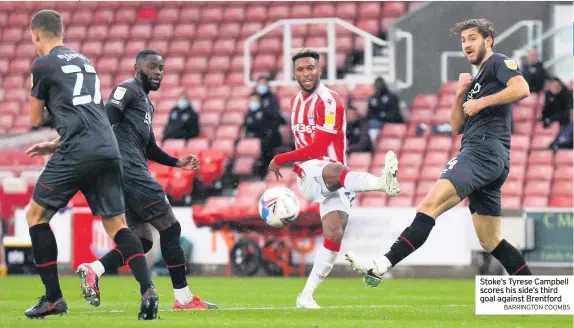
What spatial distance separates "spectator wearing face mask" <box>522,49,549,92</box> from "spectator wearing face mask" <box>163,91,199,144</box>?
5.26 metres

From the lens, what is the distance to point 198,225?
16.3 metres

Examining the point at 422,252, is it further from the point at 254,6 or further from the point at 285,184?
the point at 254,6

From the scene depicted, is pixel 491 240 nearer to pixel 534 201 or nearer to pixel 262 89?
pixel 534 201

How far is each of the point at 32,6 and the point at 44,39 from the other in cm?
1618

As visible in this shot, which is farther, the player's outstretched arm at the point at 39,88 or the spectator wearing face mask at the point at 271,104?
the spectator wearing face mask at the point at 271,104

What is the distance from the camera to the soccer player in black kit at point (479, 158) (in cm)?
771

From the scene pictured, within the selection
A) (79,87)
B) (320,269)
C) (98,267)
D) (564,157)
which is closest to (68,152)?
(79,87)

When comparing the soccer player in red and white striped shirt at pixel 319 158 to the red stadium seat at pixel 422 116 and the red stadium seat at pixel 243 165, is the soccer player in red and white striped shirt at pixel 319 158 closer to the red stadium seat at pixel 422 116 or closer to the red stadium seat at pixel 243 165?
the red stadium seat at pixel 243 165

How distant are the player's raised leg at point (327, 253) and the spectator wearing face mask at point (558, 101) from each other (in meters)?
8.59

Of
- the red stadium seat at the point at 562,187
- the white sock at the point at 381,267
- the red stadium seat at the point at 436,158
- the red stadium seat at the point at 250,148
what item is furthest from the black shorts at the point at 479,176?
the red stadium seat at the point at 250,148

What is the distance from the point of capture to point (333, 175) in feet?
29.1

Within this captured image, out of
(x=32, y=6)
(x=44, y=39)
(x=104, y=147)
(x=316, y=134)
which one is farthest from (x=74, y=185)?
(x=32, y=6)

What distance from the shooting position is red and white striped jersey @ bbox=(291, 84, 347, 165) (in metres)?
9.06

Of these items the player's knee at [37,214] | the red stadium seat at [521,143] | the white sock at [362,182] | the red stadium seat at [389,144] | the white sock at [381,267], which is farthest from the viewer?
the red stadium seat at [389,144]
